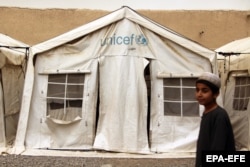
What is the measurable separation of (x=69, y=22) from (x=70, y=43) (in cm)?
538

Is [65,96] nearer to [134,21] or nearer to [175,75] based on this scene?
[134,21]

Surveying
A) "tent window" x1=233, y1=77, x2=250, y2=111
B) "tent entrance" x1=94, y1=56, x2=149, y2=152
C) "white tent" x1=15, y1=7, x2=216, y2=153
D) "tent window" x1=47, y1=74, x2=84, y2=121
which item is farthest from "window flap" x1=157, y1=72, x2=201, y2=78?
"tent window" x1=233, y1=77, x2=250, y2=111

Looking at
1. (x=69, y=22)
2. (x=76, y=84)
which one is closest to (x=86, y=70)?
(x=76, y=84)

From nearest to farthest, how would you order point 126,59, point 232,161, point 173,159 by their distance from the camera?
point 232,161 < point 173,159 < point 126,59

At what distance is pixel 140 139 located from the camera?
8977 mm

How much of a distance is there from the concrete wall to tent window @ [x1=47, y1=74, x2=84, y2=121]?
→ 5488 millimetres

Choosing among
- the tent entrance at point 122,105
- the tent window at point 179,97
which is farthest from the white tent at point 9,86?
the tent window at point 179,97

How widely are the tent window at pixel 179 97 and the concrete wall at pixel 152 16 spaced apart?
555 cm

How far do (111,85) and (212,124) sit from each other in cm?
567

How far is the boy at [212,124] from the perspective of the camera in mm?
3471

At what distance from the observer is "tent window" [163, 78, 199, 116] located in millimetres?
9305

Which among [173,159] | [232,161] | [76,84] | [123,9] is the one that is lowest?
[173,159]

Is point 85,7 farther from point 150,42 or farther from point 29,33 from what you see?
point 150,42

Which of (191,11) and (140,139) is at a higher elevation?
(191,11)
